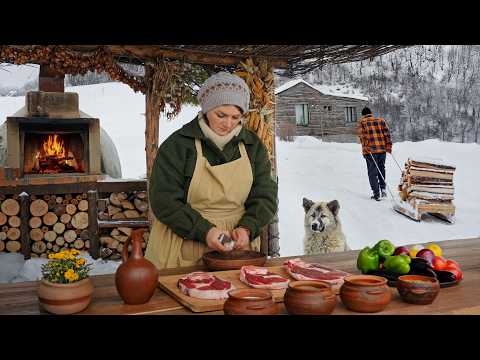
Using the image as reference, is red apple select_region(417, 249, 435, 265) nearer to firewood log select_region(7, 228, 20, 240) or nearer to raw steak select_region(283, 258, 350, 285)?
raw steak select_region(283, 258, 350, 285)

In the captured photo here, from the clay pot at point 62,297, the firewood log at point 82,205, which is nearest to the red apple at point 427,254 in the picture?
the clay pot at point 62,297

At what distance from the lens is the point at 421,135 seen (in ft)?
35.1

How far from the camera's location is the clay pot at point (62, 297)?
1771 millimetres

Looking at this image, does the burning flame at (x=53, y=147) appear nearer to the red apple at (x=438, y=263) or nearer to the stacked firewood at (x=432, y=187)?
the stacked firewood at (x=432, y=187)

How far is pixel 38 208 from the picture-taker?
6.63m

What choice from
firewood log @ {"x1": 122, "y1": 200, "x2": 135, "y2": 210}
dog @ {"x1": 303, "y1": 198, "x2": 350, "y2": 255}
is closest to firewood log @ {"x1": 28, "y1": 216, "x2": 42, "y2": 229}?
firewood log @ {"x1": 122, "y1": 200, "x2": 135, "y2": 210}

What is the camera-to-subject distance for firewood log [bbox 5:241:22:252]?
6625 millimetres

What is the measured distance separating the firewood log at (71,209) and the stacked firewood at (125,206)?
32 cm

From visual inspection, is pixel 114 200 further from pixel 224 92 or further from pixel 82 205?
pixel 224 92

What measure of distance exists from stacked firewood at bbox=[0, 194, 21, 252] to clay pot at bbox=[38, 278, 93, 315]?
523 cm

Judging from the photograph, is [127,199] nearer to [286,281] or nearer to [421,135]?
[286,281]

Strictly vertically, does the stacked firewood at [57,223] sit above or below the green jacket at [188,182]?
below

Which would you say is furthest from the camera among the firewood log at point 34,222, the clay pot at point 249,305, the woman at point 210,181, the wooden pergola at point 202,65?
the firewood log at point 34,222
